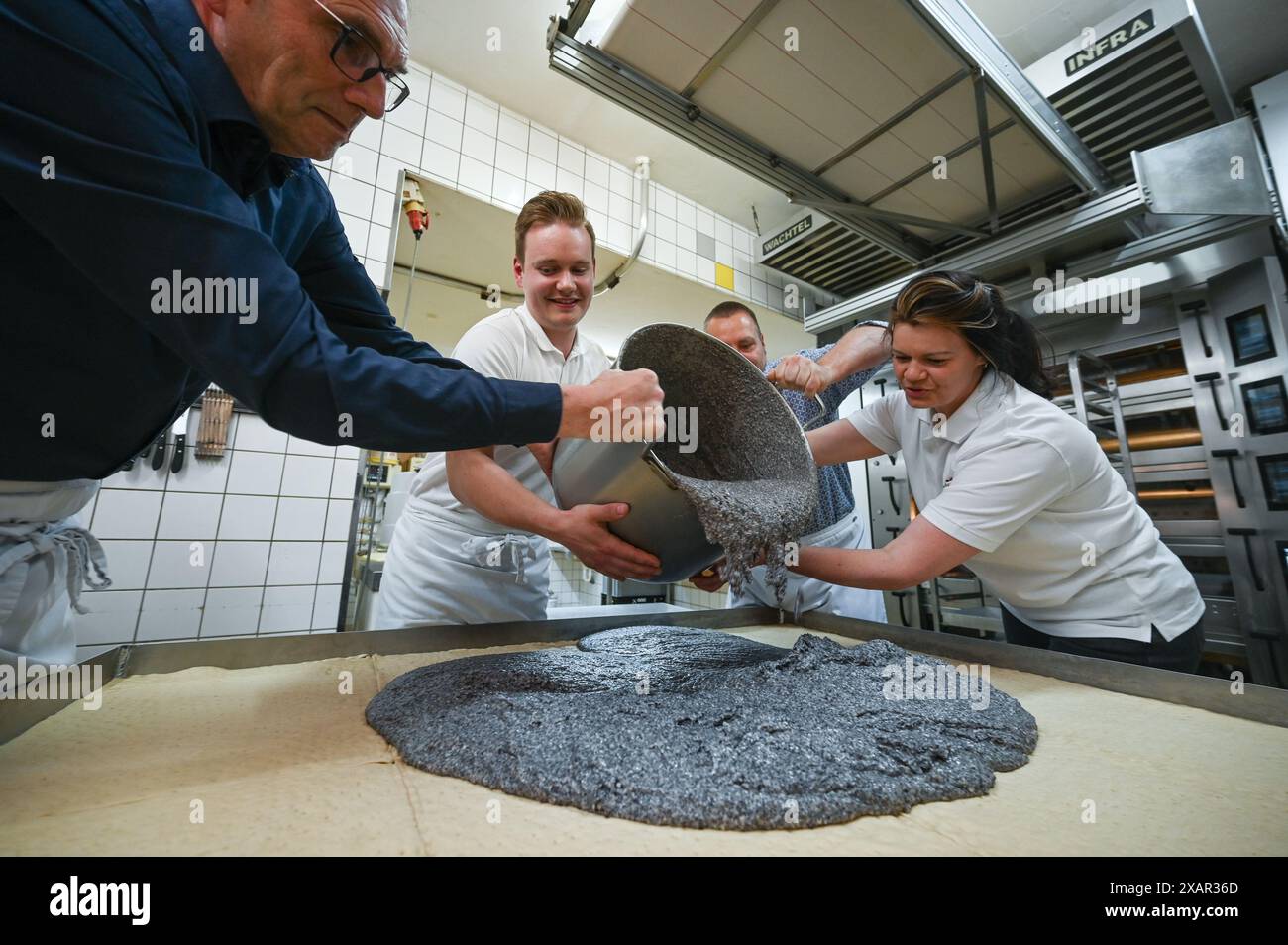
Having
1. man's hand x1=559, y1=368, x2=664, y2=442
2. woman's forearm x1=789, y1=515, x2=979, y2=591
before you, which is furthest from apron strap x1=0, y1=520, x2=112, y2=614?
woman's forearm x1=789, y1=515, x2=979, y2=591

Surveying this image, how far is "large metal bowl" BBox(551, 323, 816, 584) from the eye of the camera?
0.75 meters

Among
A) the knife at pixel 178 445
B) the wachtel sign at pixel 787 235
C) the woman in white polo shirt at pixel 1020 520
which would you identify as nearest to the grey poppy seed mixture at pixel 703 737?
the woman in white polo shirt at pixel 1020 520

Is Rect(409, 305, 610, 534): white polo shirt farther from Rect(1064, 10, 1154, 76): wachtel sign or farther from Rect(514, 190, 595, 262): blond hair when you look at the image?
Rect(1064, 10, 1154, 76): wachtel sign

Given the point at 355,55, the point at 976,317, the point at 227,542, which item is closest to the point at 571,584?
the point at 227,542

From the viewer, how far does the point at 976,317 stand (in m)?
1.13

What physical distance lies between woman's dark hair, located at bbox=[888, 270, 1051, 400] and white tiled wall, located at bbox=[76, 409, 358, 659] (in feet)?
5.96

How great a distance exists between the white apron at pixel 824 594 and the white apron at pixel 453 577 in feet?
2.13

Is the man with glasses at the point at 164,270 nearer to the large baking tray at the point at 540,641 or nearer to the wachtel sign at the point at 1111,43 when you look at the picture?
the large baking tray at the point at 540,641

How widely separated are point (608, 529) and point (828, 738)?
398mm

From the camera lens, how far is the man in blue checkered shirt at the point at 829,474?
145 cm

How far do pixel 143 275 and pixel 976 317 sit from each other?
133 centimetres
